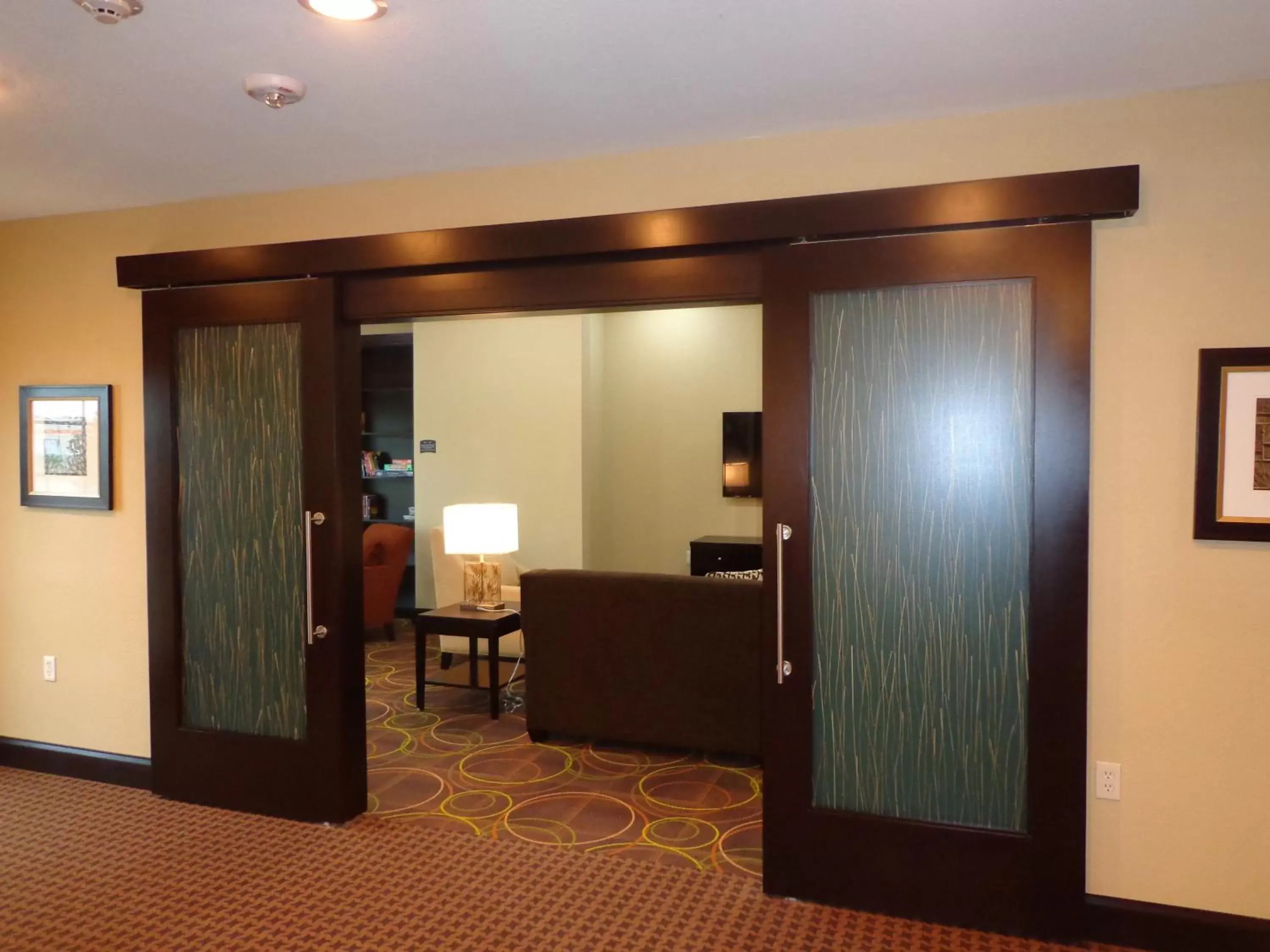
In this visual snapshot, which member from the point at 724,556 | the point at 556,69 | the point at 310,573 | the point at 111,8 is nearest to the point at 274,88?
the point at 111,8

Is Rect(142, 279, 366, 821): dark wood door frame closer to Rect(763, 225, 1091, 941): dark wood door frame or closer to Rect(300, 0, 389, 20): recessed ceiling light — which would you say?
Rect(300, 0, 389, 20): recessed ceiling light

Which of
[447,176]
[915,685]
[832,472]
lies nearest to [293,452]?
[447,176]

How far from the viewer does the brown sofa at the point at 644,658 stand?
3.97 m

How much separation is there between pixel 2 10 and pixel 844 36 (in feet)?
6.34

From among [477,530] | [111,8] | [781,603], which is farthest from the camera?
[477,530]

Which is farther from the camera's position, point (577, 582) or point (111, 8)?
point (577, 582)

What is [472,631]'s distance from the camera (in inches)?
189

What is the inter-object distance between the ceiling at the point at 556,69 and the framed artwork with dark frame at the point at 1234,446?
781 millimetres

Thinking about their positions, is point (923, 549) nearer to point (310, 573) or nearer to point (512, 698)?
point (310, 573)

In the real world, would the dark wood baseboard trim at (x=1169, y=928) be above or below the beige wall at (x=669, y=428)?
below

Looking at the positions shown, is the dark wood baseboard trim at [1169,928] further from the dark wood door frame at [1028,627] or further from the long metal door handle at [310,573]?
the long metal door handle at [310,573]

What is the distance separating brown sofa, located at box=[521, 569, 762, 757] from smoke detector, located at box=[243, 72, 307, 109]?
2.39 m

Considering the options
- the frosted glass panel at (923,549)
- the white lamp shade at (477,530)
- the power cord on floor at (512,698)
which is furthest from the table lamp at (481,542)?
the frosted glass panel at (923,549)

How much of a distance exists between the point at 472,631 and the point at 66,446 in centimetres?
207
